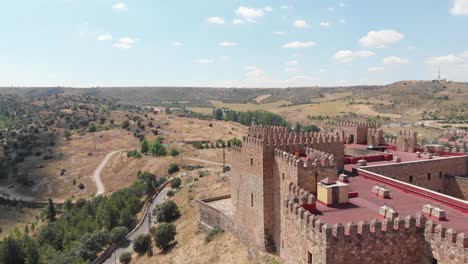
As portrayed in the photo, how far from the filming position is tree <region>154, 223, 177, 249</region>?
158 feet

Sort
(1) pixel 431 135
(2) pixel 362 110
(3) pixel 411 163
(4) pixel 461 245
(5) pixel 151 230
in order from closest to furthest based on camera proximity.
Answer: (4) pixel 461 245 → (3) pixel 411 163 → (5) pixel 151 230 → (1) pixel 431 135 → (2) pixel 362 110

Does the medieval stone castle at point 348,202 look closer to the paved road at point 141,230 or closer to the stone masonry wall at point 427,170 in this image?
the stone masonry wall at point 427,170

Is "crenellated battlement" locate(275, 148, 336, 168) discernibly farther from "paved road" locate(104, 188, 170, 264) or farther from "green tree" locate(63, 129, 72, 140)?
"green tree" locate(63, 129, 72, 140)

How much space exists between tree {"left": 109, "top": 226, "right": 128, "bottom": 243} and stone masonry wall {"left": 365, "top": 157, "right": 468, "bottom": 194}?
145ft

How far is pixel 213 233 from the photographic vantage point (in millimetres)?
39750

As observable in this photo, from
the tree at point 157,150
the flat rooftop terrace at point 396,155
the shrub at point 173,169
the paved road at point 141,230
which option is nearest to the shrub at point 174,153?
the tree at point 157,150

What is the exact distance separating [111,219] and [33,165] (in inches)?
3304

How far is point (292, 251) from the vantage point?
866 inches

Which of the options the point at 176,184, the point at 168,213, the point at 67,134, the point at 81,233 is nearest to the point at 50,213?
the point at 81,233

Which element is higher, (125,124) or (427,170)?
(427,170)

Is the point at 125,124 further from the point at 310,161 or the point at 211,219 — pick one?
the point at 310,161

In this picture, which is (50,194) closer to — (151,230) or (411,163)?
(151,230)

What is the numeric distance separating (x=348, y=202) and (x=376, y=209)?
2.09 meters

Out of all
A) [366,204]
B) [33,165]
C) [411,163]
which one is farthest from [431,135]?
[33,165]
